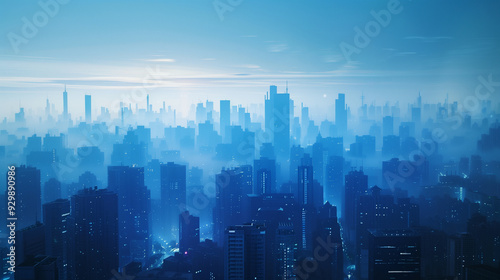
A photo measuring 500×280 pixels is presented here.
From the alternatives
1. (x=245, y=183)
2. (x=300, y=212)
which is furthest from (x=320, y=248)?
(x=245, y=183)

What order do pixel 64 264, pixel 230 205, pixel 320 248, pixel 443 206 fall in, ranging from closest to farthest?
pixel 64 264 → pixel 320 248 → pixel 443 206 → pixel 230 205

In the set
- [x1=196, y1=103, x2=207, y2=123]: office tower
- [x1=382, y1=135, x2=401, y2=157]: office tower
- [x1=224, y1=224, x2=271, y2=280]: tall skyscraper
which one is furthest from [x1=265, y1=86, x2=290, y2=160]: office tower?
[x1=224, y1=224, x2=271, y2=280]: tall skyscraper

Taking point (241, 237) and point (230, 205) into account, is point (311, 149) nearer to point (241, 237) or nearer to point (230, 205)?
point (230, 205)

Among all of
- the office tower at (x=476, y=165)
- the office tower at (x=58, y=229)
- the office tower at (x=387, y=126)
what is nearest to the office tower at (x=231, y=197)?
the office tower at (x=58, y=229)

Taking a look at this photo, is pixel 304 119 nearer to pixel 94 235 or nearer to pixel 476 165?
pixel 476 165

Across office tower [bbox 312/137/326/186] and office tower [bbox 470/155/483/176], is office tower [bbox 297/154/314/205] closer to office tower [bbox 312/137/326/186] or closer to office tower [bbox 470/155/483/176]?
office tower [bbox 312/137/326/186]
